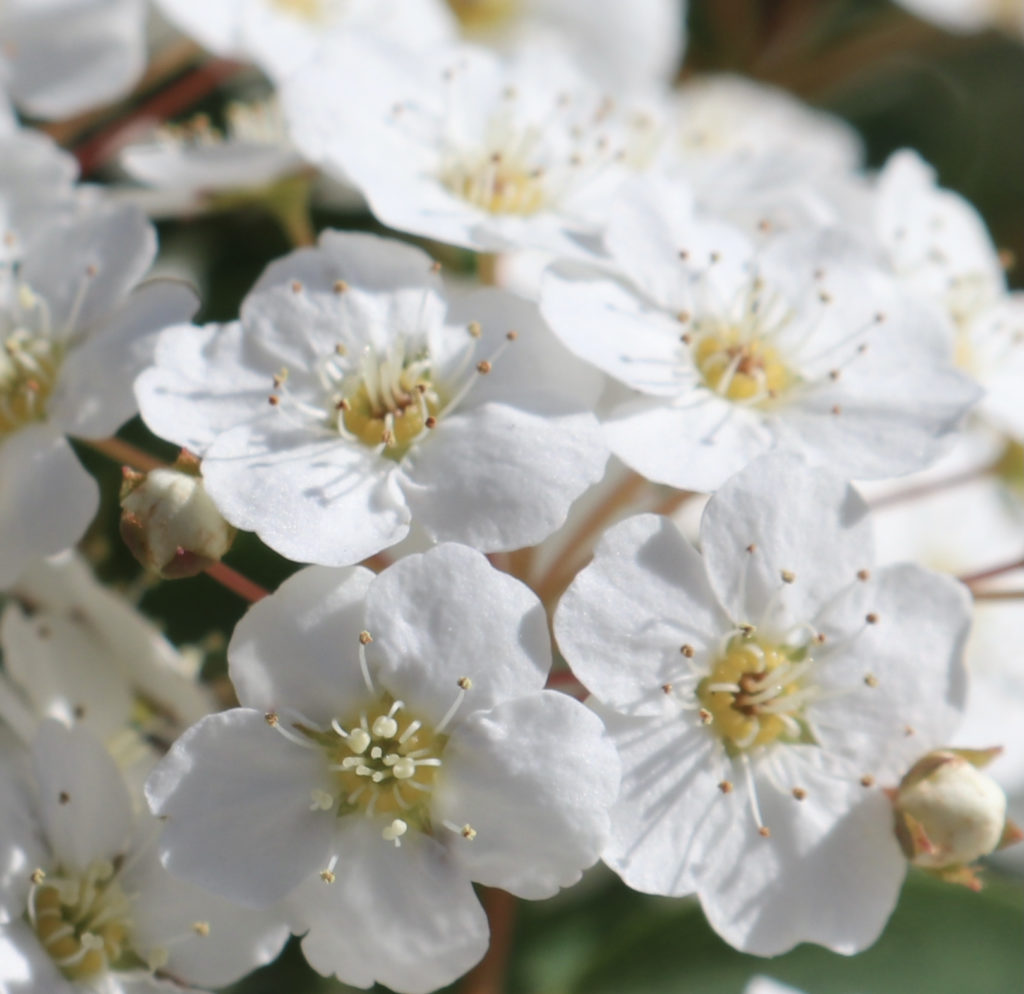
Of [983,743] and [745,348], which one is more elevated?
[745,348]

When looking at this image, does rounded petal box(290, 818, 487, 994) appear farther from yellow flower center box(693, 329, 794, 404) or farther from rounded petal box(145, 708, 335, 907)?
yellow flower center box(693, 329, 794, 404)

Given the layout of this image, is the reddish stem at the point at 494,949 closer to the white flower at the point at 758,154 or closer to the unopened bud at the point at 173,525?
the unopened bud at the point at 173,525

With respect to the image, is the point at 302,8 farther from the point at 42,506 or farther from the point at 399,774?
the point at 399,774

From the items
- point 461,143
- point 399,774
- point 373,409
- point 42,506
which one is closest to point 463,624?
point 399,774

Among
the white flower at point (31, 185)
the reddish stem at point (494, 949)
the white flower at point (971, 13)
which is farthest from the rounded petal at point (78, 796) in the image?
the white flower at point (971, 13)

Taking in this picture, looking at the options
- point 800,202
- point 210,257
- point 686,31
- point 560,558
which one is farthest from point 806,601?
point 686,31

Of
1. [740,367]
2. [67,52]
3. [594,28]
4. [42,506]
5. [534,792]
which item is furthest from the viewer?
[594,28]

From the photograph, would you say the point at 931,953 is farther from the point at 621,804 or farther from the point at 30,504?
the point at 30,504
